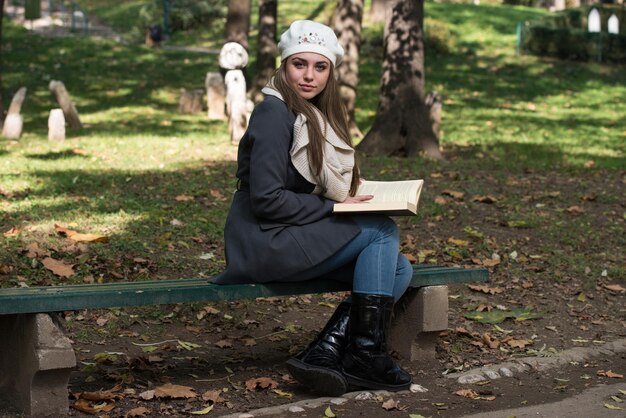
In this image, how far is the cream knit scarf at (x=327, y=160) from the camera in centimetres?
467

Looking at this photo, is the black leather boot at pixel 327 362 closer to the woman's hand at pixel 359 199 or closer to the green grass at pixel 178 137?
the woman's hand at pixel 359 199

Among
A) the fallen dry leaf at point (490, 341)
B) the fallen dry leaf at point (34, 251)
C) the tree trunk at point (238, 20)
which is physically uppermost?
the tree trunk at point (238, 20)

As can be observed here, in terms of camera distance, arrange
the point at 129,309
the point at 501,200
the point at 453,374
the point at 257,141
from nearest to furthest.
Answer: the point at 257,141 < the point at 453,374 < the point at 129,309 < the point at 501,200

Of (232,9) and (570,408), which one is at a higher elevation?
(232,9)

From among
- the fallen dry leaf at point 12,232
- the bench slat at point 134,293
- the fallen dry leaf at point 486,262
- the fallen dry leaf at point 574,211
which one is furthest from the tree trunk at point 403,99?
the bench slat at point 134,293

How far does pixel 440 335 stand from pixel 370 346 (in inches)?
54.8

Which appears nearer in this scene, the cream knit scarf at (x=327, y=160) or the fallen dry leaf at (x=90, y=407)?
the fallen dry leaf at (x=90, y=407)

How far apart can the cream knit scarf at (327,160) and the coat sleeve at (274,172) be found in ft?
0.14

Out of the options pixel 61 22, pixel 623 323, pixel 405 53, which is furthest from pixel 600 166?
pixel 61 22

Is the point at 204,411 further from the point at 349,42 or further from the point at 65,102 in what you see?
the point at 349,42

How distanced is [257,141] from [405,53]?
863 cm

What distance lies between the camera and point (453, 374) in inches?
210

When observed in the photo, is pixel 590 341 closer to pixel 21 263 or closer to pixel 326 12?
pixel 21 263

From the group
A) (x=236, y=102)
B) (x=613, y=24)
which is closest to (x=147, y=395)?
(x=236, y=102)
